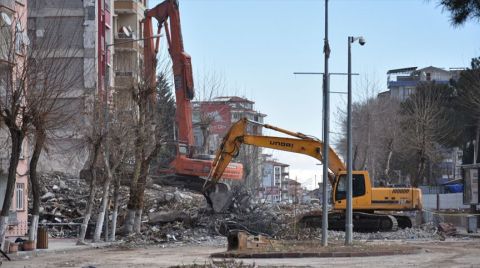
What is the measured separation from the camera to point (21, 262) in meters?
30.5

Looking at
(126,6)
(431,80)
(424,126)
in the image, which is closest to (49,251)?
(424,126)

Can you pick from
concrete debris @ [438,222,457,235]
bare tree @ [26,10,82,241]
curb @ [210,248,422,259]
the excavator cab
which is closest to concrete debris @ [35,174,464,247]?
concrete debris @ [438,222,457,235]

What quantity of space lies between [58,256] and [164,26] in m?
25.5

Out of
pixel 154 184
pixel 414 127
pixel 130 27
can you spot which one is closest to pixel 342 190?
pixel 154 184

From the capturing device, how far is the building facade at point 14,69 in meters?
30.1

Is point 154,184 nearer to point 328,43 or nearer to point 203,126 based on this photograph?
point 203,126

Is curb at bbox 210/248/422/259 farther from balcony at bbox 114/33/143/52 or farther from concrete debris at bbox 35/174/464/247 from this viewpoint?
balcony at bbox 114/33/143/52

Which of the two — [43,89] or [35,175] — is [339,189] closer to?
[35,175]

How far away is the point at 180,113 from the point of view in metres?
56.6

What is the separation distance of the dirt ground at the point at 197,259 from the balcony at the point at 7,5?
33.7 ft

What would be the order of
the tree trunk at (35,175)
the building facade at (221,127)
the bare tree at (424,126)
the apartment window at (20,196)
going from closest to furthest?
the tree trunk at (35,175) < the apartment window at (20,196) < the building facade at (221,127) < the bare tree at (424,126)

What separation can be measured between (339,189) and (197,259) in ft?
56.7

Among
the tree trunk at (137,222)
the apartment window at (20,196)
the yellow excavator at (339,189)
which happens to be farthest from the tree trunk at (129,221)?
the apartment window at (20,196)

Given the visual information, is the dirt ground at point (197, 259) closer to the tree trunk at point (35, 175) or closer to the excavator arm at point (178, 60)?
the tree trunk at point (35, 175)
